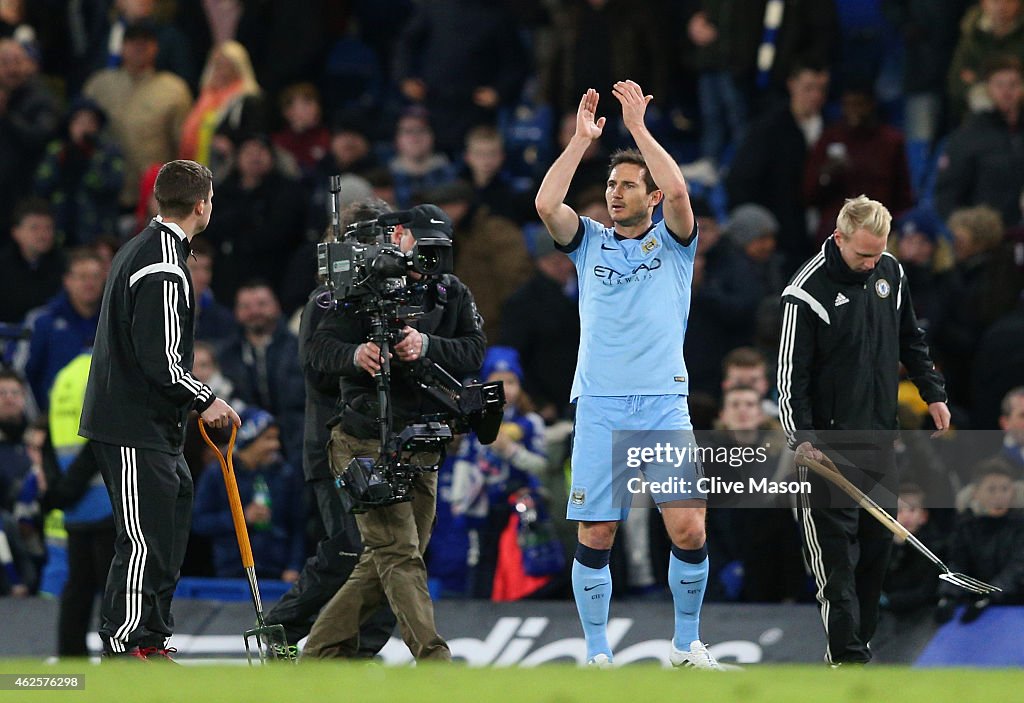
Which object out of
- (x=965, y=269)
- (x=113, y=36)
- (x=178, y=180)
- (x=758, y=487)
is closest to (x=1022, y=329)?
(x=965, y=269)

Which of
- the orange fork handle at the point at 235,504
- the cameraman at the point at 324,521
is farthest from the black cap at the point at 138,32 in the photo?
the orange fork handle at the point at 235,504

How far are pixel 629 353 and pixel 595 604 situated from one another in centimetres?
115

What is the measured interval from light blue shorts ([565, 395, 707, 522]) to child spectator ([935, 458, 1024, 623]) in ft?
7.50

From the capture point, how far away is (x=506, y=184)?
15.0 meters

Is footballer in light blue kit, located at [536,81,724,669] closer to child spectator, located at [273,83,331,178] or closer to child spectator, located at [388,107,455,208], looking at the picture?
child spectator, located at [388,107,455,208]

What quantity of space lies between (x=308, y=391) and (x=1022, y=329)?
190 inches

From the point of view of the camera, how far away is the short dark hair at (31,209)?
49.0 ft

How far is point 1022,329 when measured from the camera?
495 inches

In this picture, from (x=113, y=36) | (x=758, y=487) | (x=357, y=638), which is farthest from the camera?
(x=113, y=36)

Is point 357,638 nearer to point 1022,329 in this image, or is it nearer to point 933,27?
point 1022,329

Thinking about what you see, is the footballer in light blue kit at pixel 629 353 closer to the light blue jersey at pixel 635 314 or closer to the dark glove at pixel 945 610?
the light blue jersey at pixel 635 314

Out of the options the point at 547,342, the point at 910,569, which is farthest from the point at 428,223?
the point at 547,342

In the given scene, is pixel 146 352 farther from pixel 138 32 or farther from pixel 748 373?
pixel 138 32

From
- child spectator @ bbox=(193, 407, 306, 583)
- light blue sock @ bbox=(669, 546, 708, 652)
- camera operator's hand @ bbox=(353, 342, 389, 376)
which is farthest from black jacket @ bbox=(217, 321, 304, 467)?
light blue sock @ bbox=(669, 546, 708, 652)
